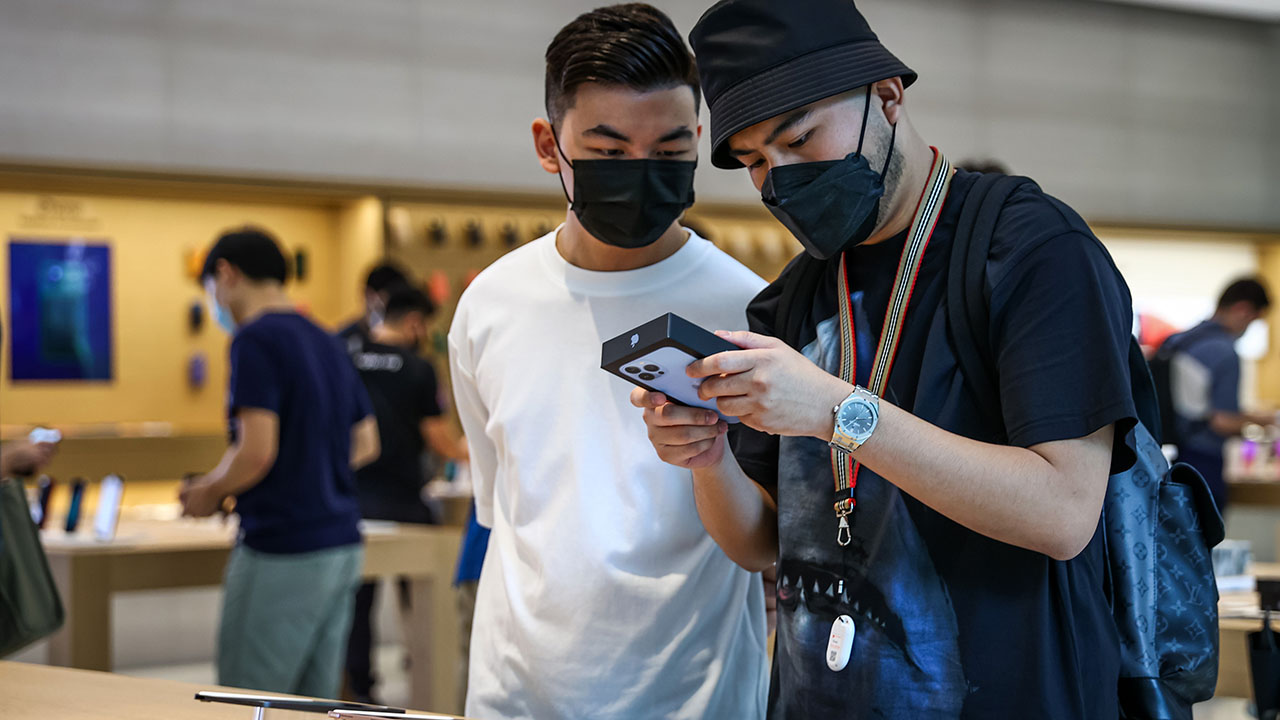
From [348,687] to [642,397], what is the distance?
14.4 ft

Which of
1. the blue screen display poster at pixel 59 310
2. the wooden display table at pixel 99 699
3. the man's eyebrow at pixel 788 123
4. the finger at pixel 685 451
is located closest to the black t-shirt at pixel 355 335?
the blue screen display poster at pixel 59 310

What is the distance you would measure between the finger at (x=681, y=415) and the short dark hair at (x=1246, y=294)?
17.9 ft

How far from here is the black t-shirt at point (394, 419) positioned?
17.7 feet

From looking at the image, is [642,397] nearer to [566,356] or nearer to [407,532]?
[566,356]

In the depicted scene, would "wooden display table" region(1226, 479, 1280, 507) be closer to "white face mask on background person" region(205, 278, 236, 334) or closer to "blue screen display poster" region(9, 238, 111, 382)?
"white face mask on background person" region(205, 278, 236, 334)

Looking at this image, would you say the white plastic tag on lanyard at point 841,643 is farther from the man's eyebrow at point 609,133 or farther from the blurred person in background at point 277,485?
the blurred person in background at point 277,485

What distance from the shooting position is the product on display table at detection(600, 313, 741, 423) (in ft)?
4.05

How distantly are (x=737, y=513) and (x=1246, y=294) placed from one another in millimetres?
5344

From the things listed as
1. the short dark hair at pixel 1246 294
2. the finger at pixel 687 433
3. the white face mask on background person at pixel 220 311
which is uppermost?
the short dark hair at pixel 1246 294

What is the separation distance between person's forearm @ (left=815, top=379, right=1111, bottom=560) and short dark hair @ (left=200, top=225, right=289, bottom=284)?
9.46 feet

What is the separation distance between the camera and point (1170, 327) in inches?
391

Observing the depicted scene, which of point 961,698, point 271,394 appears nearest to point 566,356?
point 961,698

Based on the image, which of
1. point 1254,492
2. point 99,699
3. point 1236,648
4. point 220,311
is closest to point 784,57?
point 99,699

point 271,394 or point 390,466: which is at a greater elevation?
point 271,394
